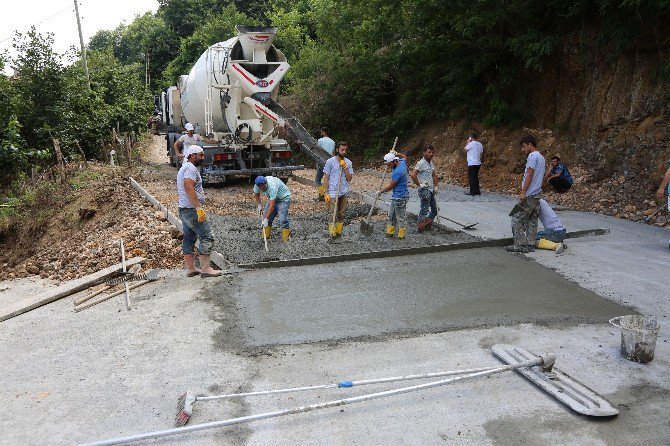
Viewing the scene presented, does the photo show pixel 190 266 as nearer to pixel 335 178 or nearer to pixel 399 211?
pixel 335 178

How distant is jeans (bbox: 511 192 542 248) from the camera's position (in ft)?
26.7

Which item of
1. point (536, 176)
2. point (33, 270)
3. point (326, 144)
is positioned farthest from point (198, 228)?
point (326, 144)

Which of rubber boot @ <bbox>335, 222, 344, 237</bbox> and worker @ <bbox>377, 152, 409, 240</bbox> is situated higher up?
worker @ <bbox>377, 152, 409, 240</bbox>

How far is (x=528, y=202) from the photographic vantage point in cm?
812

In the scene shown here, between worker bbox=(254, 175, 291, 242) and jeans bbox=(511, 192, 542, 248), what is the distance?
11.5ft

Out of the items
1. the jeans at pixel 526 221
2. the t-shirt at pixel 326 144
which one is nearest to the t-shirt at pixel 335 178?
the jeans at pixel 526 221

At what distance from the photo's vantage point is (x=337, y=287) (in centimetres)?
686

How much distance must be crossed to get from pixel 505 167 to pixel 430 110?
4.25 meters

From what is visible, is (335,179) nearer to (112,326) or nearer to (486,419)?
(112,326)

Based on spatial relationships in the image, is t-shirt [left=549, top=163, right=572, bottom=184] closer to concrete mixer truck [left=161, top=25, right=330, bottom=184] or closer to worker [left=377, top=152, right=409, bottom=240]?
worker [left=377, top=152, right=409, bottom=240]

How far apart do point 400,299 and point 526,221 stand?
296 centimetres

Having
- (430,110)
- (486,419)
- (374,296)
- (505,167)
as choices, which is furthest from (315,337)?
(430,110)

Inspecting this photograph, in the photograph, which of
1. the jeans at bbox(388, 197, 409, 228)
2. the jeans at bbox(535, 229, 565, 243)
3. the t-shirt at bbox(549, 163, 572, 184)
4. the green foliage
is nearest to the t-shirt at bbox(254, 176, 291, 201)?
the jeans at bbox(388, 197, 409, 228)

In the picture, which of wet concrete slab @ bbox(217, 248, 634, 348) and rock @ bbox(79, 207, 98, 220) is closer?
wet concrete slab @ bbox(217, 248, 634, 348)
